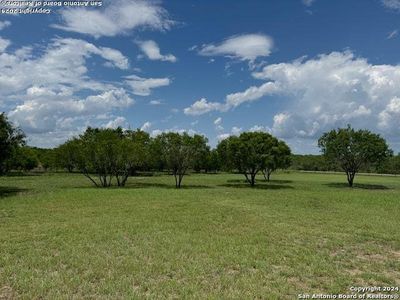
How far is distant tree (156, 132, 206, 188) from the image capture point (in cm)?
4100

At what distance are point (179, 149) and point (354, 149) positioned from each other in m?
23.0

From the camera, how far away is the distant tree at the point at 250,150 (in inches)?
1625

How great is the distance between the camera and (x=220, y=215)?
1747 cm

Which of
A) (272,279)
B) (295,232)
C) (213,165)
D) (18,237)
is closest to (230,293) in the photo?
(272,279)

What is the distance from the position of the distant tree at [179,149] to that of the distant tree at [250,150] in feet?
12.9

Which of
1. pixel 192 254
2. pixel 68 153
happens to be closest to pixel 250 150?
pixel 68 153

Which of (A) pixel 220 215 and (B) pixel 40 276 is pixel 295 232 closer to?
(A) pixel 220 215

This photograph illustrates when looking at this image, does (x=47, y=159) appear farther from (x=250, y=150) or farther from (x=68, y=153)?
(x=250, y=150)

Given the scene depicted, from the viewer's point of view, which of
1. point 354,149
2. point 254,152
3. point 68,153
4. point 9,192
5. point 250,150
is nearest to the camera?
point 9,192

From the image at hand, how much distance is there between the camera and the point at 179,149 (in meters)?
41.4

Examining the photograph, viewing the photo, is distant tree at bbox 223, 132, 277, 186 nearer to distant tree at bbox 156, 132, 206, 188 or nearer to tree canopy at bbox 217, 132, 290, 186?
tree canopy at bbox 217, 132, 290, 186

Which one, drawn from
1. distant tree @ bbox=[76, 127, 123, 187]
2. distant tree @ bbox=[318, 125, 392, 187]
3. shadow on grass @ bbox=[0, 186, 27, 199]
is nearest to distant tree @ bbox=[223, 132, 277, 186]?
distant tree @ bbox=[318, 125, 392, 187]

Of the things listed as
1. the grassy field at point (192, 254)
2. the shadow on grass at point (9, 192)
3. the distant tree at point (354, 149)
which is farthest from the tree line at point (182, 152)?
the grassy field at point (192, 254)

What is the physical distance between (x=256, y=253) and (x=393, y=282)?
11.4ft
